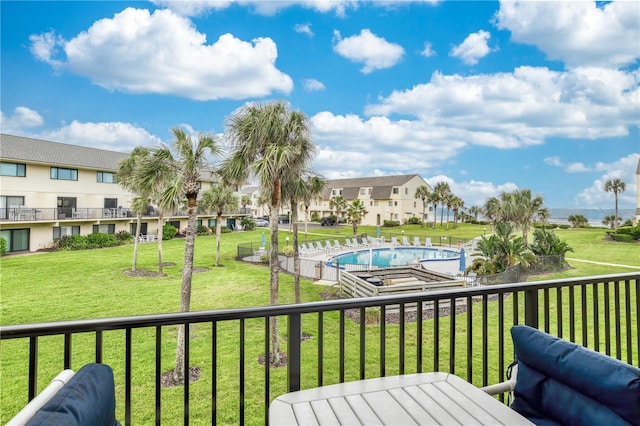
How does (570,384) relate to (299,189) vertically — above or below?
below

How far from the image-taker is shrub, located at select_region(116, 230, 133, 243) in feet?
53.2

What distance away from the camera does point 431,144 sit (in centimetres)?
1622

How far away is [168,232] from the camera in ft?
Answer: 59.1

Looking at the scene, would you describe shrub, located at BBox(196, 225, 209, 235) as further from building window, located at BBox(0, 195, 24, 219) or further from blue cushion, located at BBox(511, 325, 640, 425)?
blue cushion, located at BBox(511, 325, 640, 425)

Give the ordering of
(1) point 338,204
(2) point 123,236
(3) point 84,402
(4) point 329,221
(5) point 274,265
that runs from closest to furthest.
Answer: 1. (3) point 84,402
2. (5) point 274,265
3. (2) point 123,236
4. (1) point 338,204
5. (4) point 329,221

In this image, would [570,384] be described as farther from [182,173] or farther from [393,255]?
[393,255]

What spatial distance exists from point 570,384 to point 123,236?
18398 millimetres

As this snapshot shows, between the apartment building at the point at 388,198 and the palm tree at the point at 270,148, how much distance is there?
17.5 meters

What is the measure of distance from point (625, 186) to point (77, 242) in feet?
67.0

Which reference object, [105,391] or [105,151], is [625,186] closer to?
[105,391]

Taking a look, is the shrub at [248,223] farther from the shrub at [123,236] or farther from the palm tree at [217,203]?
the shrub at [123,236]

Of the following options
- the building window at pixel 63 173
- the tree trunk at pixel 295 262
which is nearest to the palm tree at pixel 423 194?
the tree trunk at pixel 295 262

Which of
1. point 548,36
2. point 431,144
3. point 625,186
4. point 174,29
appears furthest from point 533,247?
point 174,29

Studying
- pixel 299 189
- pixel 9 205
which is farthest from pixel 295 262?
pixel 9 205
